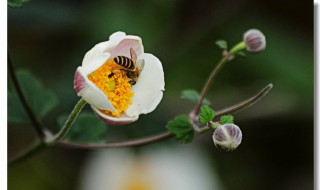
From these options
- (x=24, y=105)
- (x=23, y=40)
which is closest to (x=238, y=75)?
(x=23, y=40)

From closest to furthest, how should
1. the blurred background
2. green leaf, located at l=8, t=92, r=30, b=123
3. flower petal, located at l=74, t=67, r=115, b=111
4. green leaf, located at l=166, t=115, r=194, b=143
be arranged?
flower petal, located at l=74, t=67, r=115, b=111 → green leaf, located at l=166, t=115, r=194, b=143 → green leaf, located at l=8, t=92, r=30, b=123 → the blurred background

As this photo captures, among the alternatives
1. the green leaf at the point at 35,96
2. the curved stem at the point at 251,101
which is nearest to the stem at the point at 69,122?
the green leaf at the point at 35,96

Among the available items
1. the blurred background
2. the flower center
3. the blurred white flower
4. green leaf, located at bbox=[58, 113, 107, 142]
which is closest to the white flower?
the flower center

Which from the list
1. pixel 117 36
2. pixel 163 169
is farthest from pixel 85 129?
pixel 163 169

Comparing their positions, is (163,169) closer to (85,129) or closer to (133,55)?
(85,129)

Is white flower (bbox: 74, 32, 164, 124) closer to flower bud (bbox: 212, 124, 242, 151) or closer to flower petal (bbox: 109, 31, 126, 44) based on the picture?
flower petal (bbox: 109, 31, 126, 44)

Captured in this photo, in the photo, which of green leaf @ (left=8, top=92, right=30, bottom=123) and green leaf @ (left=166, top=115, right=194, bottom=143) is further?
green leaf @ (left=8, top=92, right=30, bottom=123)
